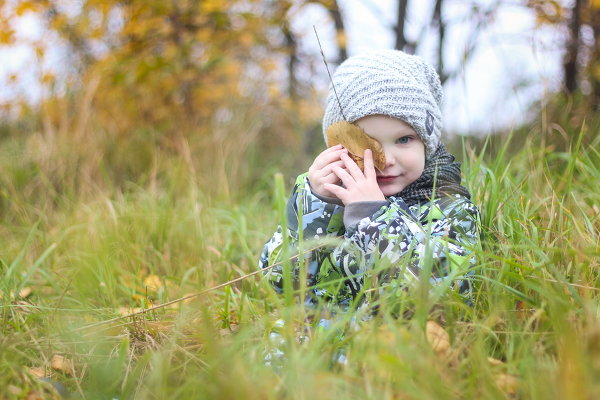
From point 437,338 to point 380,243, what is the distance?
377 millimetres

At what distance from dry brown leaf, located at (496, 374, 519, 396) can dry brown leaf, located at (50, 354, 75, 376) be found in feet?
3.55

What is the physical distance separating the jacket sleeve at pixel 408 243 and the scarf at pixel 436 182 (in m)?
0.06

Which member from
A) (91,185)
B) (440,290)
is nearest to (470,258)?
(440,290)

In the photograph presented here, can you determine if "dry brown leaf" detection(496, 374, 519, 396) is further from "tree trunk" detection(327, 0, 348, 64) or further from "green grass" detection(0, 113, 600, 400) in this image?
"tree trunk" detection(327, 0, 348, 64)

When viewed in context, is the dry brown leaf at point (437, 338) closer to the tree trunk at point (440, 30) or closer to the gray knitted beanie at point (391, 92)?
the gray knitted beanie at point (391, 92)

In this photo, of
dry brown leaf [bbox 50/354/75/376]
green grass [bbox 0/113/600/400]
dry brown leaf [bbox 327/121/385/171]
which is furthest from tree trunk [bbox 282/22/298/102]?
dry brown leaf [bbox 50/354/75/376]

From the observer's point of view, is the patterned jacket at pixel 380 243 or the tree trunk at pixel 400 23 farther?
the tree trunk at pixel 400 23

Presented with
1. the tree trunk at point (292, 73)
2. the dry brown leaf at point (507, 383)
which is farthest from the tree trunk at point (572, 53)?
the dry brown leaf at point (507, 383)

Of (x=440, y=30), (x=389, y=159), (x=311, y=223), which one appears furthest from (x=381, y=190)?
(x=440, y=30)

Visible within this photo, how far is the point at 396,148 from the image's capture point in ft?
5.82

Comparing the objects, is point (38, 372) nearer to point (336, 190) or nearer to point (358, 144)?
point (336, 190)

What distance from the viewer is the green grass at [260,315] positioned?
3.57 feet

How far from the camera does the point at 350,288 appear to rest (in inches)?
68.5

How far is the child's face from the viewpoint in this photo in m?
1.77
